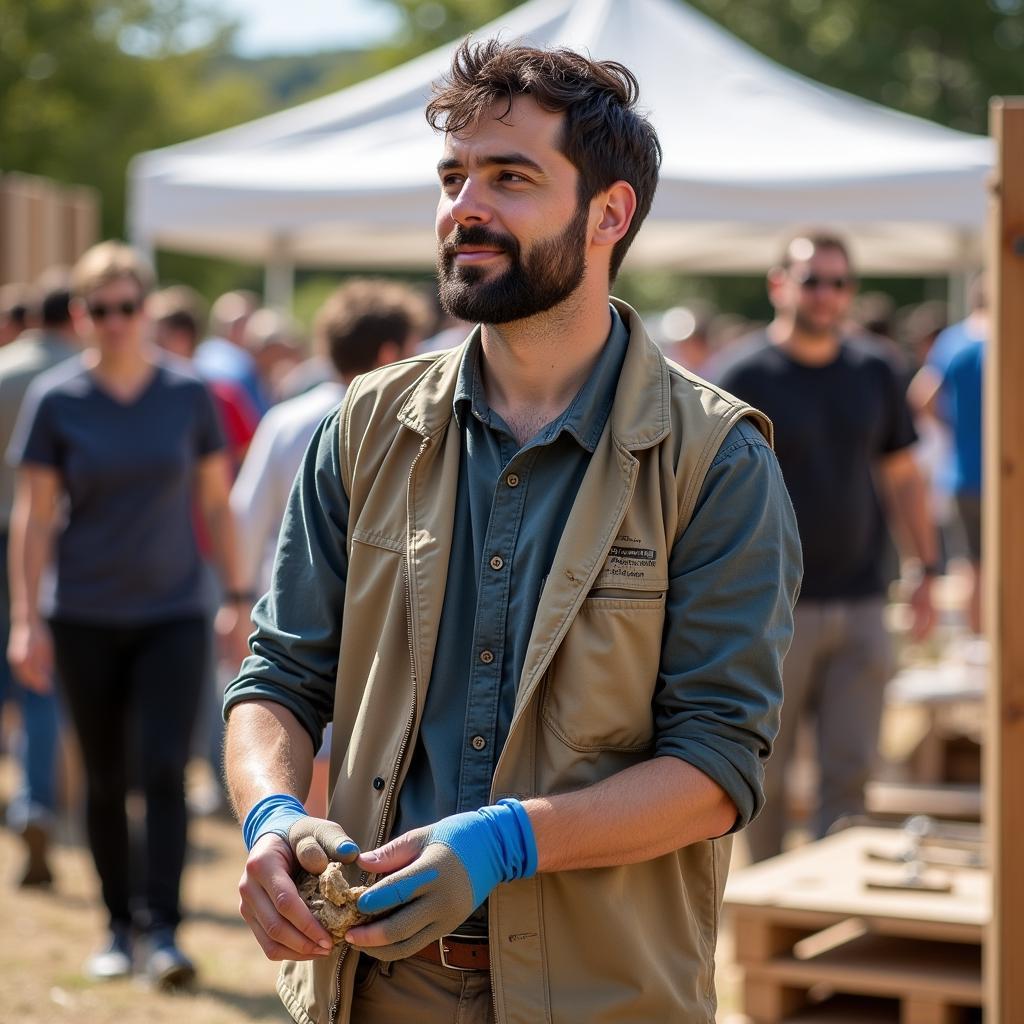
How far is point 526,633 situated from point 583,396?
1.24ft

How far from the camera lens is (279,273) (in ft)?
45.3

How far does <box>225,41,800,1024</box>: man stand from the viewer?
2.27 m

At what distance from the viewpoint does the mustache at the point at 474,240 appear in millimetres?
2430

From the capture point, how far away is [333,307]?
5.19 meters

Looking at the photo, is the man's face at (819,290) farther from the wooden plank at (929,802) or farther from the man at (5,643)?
the man at (5,643)

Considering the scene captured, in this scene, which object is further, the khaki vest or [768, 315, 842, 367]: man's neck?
[768, 315, 842, 367]: man's neck

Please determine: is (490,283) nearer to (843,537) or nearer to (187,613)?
(187,613)

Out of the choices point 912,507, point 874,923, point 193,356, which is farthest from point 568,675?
point 193,356

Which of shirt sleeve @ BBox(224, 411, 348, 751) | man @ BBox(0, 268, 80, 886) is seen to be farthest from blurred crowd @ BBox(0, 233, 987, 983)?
shirt sleeve @ BBox(224, 411, 348, 751)

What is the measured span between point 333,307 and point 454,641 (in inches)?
114

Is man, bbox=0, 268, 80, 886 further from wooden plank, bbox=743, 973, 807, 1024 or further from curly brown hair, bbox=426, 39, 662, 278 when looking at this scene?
curly brown hair, bbox=426, 39, 662, 278

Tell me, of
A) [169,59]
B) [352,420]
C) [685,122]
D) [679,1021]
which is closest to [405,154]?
[685,122]

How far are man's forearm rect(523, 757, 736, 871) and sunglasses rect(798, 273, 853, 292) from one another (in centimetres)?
404

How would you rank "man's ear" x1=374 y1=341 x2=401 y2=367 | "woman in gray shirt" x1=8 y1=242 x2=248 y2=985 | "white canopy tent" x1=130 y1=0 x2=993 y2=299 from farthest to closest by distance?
"white canopy tent" x1=130 y1=0 x2=993 y2=299 → "woman in gray shirt" x1=8 y1=242 x2=248 y2=985 → "man's ear" x1=374 y1=341 x2=401 y2=367
